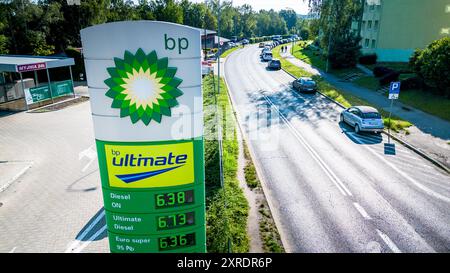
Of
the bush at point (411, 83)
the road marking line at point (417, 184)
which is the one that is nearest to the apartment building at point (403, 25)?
the bush at point (411, 83)

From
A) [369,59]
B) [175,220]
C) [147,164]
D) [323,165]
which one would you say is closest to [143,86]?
[147,164]

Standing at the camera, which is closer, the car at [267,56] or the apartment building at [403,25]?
the apartment building at [403,25]

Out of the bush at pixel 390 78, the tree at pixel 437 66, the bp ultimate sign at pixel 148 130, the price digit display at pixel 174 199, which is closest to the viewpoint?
the bp ultimate sign at pixel 148 130

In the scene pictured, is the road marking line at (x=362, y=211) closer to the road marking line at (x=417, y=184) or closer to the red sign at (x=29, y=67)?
the road marking line at (x=417, y=184)

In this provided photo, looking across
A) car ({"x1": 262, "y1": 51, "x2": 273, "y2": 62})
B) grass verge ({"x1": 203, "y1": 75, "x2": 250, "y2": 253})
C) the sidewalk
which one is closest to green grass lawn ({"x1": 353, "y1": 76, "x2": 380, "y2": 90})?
the sidewalk

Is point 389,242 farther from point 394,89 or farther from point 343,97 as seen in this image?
point 343,97

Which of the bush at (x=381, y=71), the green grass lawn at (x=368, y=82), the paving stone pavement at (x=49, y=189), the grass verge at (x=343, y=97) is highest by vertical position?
the bush at (x=381, y=71)

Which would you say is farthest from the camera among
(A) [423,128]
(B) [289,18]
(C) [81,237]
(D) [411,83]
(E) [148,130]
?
(B) [289,18]
